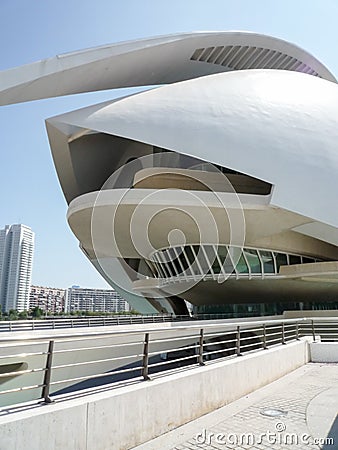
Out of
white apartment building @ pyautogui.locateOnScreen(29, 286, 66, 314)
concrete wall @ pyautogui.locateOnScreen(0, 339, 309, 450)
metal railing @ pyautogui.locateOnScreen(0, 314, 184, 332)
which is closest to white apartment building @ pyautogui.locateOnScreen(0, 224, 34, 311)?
white apartment building @ pyautogui.locateOnScreen(29, 286, 66, 314)

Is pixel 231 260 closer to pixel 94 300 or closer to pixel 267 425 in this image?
pixel 267 425

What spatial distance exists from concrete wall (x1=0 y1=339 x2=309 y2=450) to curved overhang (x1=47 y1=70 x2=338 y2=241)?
405 inches

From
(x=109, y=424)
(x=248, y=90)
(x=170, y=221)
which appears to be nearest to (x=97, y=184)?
(x=170, y=221)

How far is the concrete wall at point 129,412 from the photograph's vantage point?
10.5 ft

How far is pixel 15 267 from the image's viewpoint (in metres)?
55.2

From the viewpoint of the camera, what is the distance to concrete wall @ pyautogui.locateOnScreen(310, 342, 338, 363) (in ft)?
34.6

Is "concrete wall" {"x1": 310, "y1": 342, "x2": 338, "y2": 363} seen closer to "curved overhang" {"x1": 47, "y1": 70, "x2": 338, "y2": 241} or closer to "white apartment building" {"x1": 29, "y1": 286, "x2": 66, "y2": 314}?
"curved overhang" {"x1": 47, "y1": 70, "x2": 338, "y2": 241}

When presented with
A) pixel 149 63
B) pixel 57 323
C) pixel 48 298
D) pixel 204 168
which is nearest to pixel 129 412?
pixel 57 323

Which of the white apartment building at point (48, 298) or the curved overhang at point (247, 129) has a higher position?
the curved overhang at point (247, 129)

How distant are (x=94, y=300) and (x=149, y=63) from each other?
7178 cm

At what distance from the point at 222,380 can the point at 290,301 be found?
19.3 metres

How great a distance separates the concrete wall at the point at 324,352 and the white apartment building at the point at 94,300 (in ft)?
240
